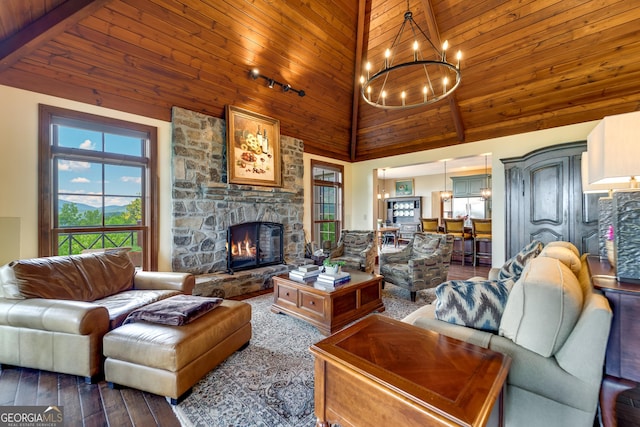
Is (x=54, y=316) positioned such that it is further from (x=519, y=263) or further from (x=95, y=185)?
(x=519, y=263)

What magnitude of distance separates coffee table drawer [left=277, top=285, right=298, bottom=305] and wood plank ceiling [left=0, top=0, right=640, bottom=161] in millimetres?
2952

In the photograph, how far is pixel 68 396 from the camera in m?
1.79

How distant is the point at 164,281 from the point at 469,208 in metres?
9.56

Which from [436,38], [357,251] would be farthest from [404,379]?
[436,38]

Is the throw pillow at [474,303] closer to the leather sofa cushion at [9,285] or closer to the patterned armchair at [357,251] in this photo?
the patterned armchair at [357,251]

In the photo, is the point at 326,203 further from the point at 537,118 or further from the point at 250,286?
the point at 537,118

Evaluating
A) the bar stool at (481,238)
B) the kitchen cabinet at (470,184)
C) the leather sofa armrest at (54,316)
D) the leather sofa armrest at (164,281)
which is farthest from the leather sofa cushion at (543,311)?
the kitchen cabinet at (470,184)

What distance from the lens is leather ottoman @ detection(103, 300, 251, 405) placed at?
5.61ft

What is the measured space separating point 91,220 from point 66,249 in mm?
415

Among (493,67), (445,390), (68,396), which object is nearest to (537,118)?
(493,67)

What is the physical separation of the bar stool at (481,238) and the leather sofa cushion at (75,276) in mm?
6405

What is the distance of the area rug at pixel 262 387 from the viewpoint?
1616mm

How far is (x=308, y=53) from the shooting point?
4215 mm

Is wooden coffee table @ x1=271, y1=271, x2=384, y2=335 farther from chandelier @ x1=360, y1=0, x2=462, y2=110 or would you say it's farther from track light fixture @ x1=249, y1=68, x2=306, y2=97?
track light fixture @ x1=249, y1=68, x2=306, y2=97
